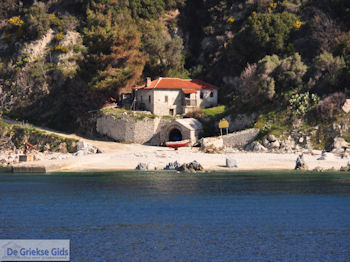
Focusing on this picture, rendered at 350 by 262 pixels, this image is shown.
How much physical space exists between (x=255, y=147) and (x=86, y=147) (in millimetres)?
20392

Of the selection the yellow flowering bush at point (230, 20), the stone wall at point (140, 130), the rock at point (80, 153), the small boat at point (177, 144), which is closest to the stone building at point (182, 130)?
the stone wall at point (140, 130)

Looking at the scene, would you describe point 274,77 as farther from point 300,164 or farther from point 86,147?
point 86,147

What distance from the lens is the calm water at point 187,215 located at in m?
→ 33.5

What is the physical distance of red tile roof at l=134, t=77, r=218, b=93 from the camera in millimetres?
86688

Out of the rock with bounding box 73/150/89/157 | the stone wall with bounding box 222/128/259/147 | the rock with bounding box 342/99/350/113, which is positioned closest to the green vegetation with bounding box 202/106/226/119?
the stone wall with bounding box 222/128/259/147

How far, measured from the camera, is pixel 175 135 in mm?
83000

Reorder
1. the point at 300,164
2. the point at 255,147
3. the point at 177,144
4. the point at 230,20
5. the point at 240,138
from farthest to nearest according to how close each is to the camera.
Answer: the point at 230,20, the point at 177,144, the point at 240,138, the point at 255,147, the point at 300,164

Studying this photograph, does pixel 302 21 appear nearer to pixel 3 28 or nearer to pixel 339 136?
pixel 339 136

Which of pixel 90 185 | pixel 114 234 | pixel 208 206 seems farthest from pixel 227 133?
pixel 114 234

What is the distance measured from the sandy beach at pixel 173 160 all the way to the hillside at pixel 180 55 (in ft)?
21.1

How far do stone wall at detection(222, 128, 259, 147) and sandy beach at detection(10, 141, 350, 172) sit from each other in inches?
85.9

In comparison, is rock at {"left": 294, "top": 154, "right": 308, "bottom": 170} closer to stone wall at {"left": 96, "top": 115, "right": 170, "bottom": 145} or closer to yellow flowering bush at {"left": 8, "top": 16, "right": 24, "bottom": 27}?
stone wall at {"left": 96, "top": 115, "right": 170, "bottom": 145}

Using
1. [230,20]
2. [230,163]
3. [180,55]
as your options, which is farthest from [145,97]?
[230,163]

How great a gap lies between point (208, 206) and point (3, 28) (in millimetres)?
72196
